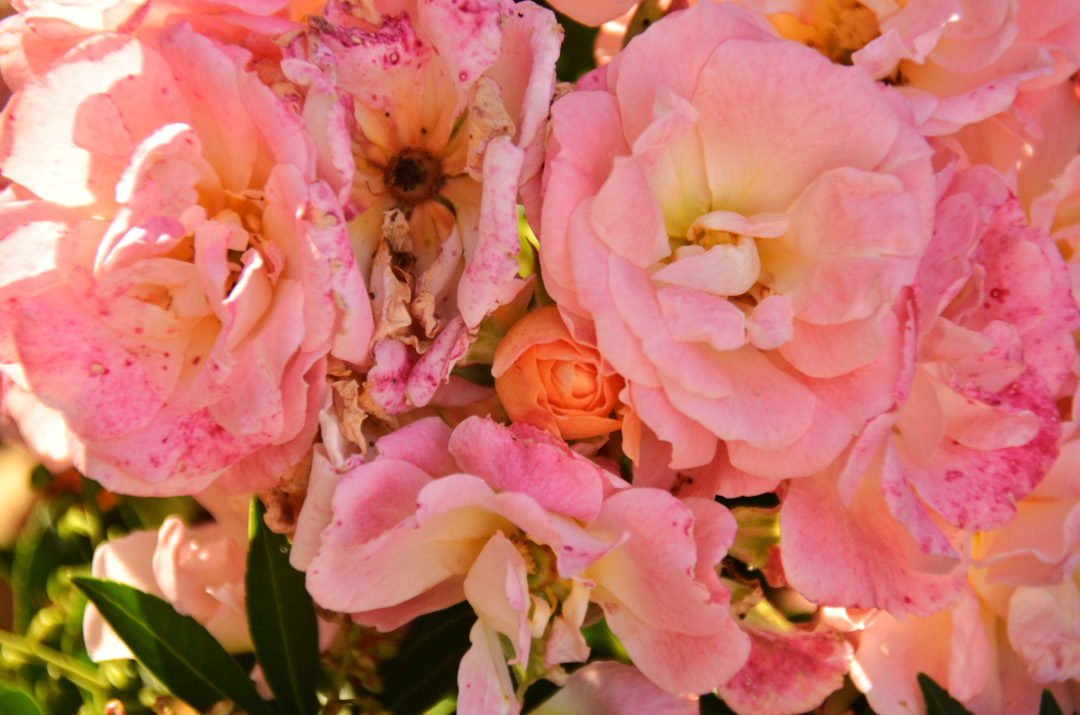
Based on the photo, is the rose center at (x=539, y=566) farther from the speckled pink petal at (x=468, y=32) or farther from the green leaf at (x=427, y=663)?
the speckled pink petal at (x=468, y=32)

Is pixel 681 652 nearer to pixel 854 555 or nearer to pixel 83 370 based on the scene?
pixel 854 555

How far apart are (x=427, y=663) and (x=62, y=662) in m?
0.29

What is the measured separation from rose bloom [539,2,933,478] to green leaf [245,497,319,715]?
307mm

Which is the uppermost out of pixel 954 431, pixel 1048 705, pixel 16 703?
pixel 954 431

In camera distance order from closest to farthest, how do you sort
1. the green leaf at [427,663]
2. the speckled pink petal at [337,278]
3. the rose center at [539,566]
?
the speckled pink petal at [337,278], the rose center at [539,566], the green leaf at [427,663]

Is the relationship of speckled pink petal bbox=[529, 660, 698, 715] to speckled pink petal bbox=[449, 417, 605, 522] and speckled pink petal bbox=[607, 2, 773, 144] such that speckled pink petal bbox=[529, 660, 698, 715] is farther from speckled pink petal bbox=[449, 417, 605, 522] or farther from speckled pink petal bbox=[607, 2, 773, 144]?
speckled pink petal bbox=[607, 2, 773, 144]

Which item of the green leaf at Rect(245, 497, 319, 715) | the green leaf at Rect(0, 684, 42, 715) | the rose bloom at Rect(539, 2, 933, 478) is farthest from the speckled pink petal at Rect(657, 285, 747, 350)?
the green leaf at Rect(0, 684, 42, 715)

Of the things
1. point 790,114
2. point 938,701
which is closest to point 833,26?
point 790,114

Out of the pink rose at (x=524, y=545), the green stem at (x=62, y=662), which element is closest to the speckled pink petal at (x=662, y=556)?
the pink rose at (x=524, y=545)

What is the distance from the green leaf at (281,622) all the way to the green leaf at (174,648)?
2cm

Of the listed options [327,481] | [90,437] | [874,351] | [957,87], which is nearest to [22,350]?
[90,437]

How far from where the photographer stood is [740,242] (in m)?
0.53

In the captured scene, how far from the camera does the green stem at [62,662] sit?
2.23ft

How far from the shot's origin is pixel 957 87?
593 mm
